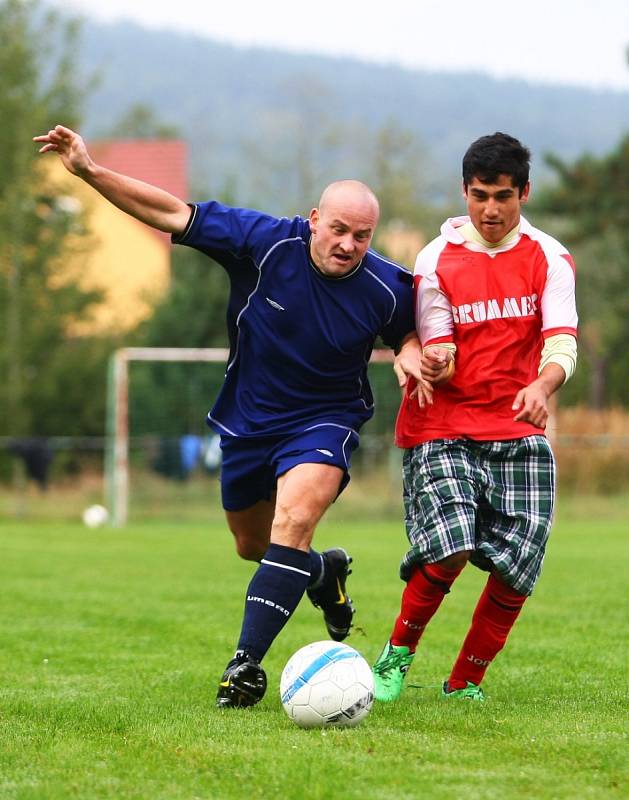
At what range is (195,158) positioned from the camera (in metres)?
97.8

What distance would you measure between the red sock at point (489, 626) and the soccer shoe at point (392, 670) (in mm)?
244

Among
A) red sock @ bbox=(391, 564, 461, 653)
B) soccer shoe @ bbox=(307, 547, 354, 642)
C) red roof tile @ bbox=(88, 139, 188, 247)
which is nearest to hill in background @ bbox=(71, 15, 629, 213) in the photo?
red roof tile @ bbox=(88, 139, 188, 247)

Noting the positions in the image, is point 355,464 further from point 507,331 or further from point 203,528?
point 507,331

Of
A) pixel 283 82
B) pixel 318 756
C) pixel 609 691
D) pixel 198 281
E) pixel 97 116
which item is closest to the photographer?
pixel 318 756

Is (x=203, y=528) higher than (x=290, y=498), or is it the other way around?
(x=290, y=498)

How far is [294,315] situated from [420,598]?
1.24 m

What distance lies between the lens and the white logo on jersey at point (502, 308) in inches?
223

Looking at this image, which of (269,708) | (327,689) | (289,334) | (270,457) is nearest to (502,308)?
(289,334)

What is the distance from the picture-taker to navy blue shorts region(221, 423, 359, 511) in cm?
577

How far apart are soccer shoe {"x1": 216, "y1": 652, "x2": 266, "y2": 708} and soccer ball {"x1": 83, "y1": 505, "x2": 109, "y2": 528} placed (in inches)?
675

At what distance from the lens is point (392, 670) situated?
19.2ft

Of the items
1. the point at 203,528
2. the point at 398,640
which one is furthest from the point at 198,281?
the point at 398,640

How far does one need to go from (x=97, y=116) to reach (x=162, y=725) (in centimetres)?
16942

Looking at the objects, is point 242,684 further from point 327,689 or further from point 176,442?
point 176,442
